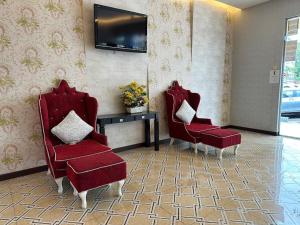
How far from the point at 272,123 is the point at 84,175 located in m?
4.67

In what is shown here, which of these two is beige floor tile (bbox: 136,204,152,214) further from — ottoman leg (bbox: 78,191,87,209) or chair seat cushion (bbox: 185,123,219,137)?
chair seat cushion (bbox: 185,123,219,137)

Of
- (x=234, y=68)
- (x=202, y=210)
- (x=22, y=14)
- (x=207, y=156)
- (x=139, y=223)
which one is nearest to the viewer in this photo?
(x=139, y=223)

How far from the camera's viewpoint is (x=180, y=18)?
15.6 ft

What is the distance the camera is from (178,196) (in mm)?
2559

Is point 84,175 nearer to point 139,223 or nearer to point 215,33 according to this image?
point 139,223

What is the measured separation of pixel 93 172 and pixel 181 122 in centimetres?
239

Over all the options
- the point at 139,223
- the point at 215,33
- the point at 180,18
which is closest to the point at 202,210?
the point at 139,223

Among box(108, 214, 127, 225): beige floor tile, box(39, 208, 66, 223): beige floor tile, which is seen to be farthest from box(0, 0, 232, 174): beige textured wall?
box(108, 214, 127, 225): beige floor tile

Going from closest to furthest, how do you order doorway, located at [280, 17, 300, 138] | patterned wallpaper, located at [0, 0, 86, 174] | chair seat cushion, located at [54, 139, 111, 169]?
1. chair seat cushion, located at [54, 139, 111, 169]
2. patterned wallpaper, located at [0, 0, 86, 174]
3. doorway, located at [280, 17, 300, 138]

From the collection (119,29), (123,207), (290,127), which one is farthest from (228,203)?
(290,127)

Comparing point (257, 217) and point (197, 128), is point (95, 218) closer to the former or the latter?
point (257, 217)

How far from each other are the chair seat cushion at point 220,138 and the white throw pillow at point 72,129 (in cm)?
195

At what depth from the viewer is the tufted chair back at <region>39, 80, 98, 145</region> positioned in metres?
3.15

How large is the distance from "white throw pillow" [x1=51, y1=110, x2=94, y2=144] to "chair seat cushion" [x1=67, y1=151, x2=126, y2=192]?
0.63 m
